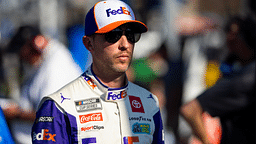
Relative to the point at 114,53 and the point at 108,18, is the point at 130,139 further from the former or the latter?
the point at 108,18

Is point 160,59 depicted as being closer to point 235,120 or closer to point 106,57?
point 235,120

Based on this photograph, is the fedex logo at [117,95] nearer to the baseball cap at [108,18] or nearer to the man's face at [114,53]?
the man's face at [114,53]

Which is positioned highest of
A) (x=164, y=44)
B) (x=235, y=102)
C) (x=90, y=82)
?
(x=164, y=44)

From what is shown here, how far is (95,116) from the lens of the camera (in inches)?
86.9

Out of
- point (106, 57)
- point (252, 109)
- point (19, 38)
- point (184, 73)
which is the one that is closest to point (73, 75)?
point (19, 38)

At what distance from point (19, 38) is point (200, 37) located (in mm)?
3732

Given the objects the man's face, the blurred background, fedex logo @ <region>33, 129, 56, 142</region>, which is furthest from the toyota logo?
the blurred background

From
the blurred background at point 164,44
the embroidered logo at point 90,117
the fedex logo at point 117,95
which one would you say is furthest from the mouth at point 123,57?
the blurred background at point 164,44

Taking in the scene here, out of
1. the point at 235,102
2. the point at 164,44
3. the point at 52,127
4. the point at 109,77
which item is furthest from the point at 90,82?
the point at 164,44

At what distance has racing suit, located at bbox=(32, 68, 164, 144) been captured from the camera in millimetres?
2125

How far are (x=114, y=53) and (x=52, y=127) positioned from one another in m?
0.60

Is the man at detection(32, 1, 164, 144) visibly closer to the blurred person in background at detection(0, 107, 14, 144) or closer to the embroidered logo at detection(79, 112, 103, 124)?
the embroidered logo at detection(79, 112, 103, 124)

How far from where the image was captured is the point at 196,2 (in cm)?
841

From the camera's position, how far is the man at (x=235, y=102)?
109 inches
